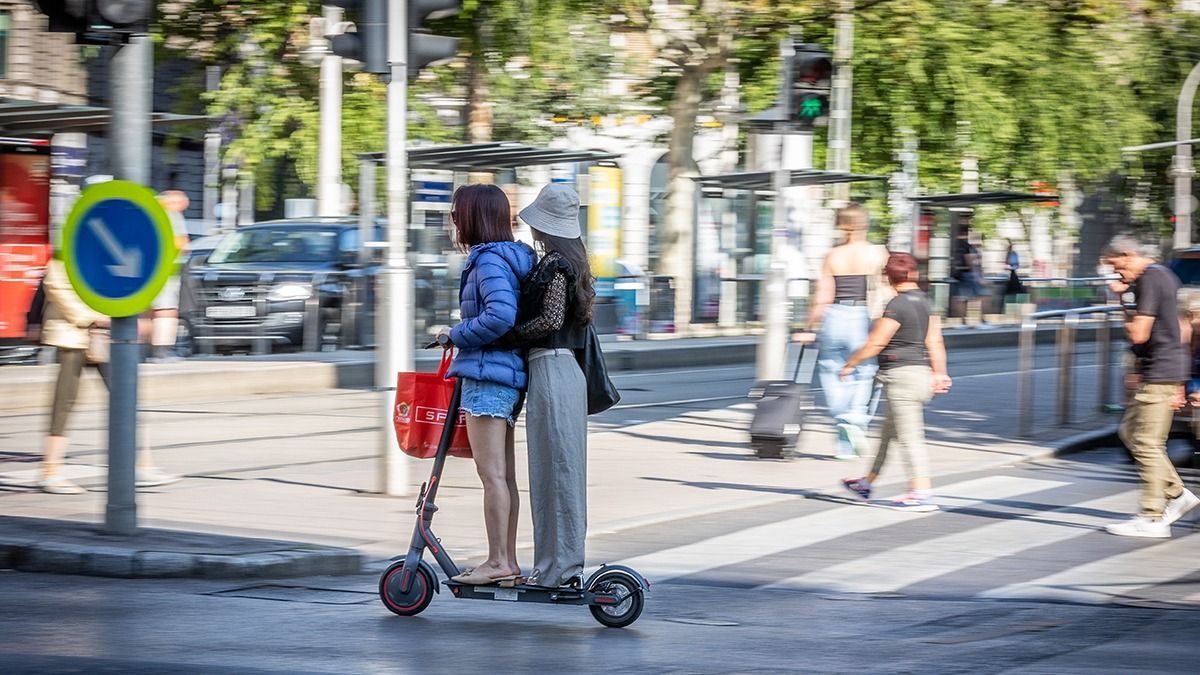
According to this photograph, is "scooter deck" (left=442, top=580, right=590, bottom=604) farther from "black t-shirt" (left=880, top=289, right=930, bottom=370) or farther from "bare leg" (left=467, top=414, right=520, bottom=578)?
"black t-shirt" (left=880, top=289, right=930, bottom=370)

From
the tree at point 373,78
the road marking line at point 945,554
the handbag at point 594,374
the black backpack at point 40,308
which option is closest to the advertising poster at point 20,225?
the black backpack at point 40,308

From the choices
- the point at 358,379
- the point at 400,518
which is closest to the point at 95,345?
the point at 400,518

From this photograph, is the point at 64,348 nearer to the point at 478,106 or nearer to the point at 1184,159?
the point at 478,106

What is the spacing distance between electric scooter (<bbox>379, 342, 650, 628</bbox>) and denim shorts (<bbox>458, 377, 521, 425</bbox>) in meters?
0.07

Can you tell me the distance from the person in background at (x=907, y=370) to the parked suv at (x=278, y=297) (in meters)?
10.6

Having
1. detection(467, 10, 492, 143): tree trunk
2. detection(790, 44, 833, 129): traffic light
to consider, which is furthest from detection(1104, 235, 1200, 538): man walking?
detection(467, 10, 492, 143): tree trunk

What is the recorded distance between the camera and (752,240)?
27922 mm

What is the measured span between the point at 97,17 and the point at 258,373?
988 cm

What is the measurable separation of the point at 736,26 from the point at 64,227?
21.7 meters

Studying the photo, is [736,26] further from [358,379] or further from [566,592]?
[566,592]

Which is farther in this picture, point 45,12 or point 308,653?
point 45,12

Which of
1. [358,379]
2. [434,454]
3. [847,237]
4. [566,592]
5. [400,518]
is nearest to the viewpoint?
[566,592]

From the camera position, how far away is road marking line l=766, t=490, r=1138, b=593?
332 inches

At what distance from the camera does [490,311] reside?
686 centimetres
